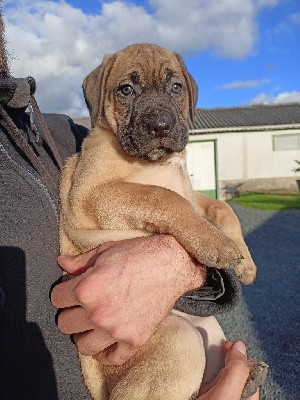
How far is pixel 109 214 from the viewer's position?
2629 millimetres

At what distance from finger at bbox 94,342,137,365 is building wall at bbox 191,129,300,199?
82.6 feet

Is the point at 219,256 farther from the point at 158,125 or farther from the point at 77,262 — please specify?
the point at 158,125

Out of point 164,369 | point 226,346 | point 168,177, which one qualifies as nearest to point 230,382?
point 164,369

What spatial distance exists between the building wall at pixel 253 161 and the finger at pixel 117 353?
25.2m

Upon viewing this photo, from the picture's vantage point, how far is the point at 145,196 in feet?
8.62

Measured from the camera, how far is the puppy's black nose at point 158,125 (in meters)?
2.91

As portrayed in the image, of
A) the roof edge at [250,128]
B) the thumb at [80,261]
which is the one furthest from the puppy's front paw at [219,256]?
the roof edge at [250,128]

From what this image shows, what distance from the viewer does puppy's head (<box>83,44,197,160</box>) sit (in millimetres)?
2930

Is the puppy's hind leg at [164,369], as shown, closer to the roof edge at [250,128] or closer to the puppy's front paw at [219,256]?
the puppy's front paw at [219,256]

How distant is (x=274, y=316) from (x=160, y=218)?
5448 millimetres

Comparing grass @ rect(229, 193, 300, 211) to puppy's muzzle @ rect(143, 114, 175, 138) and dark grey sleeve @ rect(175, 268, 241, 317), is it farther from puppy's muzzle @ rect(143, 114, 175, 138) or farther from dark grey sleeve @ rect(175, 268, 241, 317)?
dark grey sleeve @ rect(175, 268, 241, 317)

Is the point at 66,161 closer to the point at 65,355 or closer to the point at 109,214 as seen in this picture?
the point at 109,214

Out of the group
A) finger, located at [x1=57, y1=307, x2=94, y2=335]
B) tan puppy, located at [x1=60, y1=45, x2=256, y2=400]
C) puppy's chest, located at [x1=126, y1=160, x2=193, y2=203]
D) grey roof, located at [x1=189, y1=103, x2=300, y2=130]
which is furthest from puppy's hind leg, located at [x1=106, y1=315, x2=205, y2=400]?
grey roof, located at [x1=189, y1=103, x2=300, y2=130]

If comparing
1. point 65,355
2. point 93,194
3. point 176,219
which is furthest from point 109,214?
point 65,355
